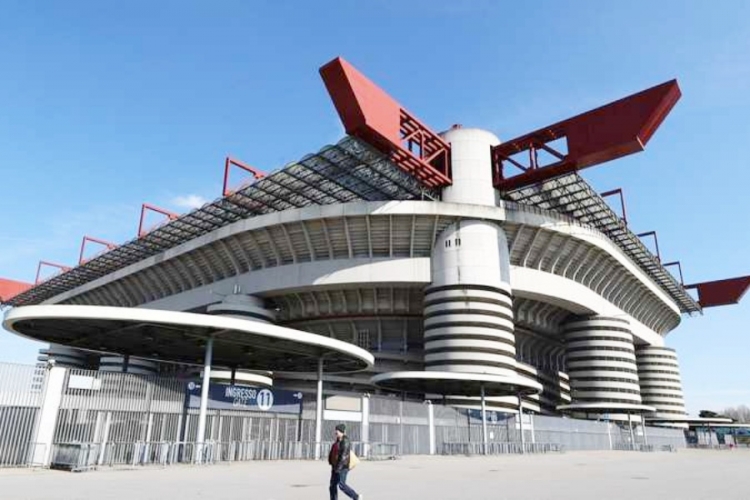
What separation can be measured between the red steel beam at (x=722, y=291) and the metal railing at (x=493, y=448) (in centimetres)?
6453

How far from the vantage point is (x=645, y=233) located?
88.2m

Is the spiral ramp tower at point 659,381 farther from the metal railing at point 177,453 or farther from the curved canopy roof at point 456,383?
the metal railing at point 177,453

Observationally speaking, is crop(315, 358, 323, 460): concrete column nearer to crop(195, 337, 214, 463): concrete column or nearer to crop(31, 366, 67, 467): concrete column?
crop(195, 337, 214, 463): concrete column

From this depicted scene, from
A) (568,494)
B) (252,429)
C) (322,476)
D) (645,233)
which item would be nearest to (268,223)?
(252,429)

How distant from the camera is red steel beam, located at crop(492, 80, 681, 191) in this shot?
142ft

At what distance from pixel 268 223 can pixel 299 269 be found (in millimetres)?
5644

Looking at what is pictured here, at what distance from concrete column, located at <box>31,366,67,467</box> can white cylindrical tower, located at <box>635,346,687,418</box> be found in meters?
87.7

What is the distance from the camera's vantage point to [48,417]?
2022 cm

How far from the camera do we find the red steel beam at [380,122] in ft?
133

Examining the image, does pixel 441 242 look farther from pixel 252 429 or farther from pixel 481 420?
pixel 252 429

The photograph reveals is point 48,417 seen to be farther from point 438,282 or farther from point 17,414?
point 438,282

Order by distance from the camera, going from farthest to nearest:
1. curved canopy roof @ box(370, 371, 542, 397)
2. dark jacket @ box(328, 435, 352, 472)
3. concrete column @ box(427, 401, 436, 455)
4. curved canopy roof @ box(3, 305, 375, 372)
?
curved canopy roof @ box(370, 371, 542, 397) → concrete column @ box(427, 401, 436, 455) → curved canopy roof @ box(3, 305, 375, 372) → dark jacket @ box(328, 435, 352, 472)

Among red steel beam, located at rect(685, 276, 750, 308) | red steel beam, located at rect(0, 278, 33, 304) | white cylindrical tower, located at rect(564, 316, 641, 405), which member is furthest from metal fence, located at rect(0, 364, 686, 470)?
red steel beam, located at rect(0, 278, 33, 304)

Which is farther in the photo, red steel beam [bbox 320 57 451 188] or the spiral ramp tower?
the spiral ramp tower
